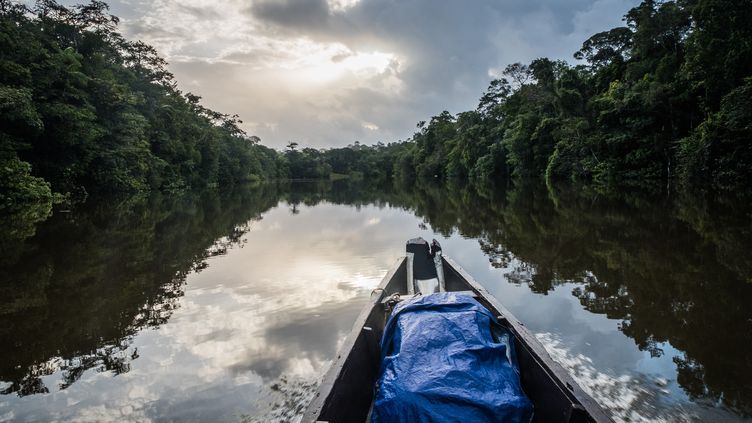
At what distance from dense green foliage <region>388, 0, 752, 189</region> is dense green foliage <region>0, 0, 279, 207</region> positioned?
2937 centimetres

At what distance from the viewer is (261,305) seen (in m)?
5.71

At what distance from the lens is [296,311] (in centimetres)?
539

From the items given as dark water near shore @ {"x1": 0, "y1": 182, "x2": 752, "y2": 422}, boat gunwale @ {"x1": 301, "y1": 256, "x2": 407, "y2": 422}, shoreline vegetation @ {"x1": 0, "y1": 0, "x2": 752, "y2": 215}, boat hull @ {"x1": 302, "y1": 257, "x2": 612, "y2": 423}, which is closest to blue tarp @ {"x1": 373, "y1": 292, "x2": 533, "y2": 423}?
boat hull @ {"x1": 302, "y1": 257, "x2": 612, "y2": 423}

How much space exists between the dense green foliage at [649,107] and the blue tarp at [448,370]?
806 inches

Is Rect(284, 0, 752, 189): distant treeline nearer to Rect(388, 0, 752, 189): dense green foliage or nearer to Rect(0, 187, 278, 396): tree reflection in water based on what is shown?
Rect(388, 0, 752, 189): dense green foliage

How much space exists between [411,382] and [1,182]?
68.6 feet

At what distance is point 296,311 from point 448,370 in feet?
11.5

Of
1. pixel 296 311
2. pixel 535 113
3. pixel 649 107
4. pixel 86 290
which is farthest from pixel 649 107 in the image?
pixel 86 290

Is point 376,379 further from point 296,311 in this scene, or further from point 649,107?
point 649,107

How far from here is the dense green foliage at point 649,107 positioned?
17.4m

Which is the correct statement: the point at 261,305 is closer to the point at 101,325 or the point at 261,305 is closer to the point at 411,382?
the point at 101,325

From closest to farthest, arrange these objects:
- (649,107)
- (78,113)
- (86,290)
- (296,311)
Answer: (296,311) → (86,290) → (78,113) → (649,107)

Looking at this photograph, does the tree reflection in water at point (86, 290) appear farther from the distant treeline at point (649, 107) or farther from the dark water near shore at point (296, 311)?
the distant treeline at point (649, 107)

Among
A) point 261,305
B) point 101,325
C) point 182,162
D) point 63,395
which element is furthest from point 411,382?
point 182,162
